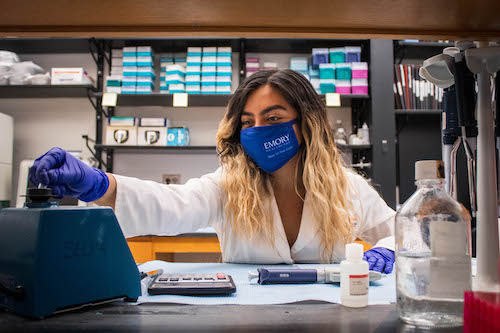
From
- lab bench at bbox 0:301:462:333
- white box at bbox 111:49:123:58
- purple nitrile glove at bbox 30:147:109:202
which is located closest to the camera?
lab bench at bbox 0:301:462:333

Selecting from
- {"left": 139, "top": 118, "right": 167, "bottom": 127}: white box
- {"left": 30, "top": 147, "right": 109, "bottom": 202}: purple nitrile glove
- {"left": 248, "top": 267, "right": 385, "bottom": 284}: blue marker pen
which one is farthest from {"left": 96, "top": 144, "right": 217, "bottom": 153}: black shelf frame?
{"left": 248, "top": 267, "right": 385, "bottom": 284}: blue marker pen

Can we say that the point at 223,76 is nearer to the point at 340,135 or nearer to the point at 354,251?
the point at 340,135

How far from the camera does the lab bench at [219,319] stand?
22.0 inches

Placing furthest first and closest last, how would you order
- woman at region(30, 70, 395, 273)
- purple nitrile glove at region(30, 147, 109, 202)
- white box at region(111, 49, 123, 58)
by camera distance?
1. white box at region(111, 49, 123, 58)
2. woman at region(30, 70, 395, 273)
3. purple nitrile glove at region(30, 147, 109, 202)

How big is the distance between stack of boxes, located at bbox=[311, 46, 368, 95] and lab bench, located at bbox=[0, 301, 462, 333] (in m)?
2.58

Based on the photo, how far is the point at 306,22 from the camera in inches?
27.4

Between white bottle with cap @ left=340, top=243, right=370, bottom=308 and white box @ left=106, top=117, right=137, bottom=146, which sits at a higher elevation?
white box @ left=106, top=117, right=137, bottom=146

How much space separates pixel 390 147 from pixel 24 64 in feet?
10.0

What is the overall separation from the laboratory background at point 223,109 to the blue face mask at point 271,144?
0.43 metres

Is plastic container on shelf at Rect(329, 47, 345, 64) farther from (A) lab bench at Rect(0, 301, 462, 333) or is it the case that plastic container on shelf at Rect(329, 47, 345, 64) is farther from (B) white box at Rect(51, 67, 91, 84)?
(A) lab bench at Rect(0, 301, 462, 333)

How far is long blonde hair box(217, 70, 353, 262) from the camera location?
1466mm

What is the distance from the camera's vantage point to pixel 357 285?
0.67 m

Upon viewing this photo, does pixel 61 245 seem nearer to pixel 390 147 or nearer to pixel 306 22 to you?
pixel 306 22

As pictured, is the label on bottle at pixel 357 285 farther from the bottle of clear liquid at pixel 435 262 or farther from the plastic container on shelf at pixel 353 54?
the plastic container on shelf at pixel 353 54
